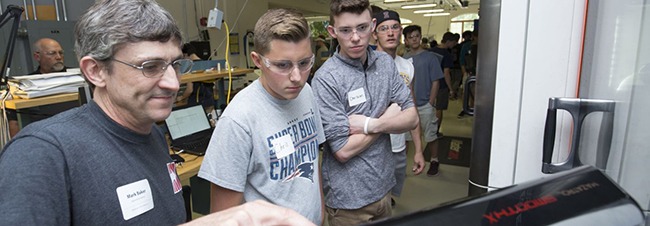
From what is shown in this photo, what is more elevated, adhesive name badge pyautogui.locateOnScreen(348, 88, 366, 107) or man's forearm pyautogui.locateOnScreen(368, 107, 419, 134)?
adhesive name badge pyautogui.locateOnScreen(348, 88, 366, 107)

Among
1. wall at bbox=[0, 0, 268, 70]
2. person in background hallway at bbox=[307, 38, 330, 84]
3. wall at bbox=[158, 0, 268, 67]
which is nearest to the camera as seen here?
wall at bbox=[0, 0, 268, 70]

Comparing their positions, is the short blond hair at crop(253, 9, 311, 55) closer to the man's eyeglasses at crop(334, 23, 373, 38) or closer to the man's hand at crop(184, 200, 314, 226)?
the man's eyeglasses at crop(334, 23, 373, 38)

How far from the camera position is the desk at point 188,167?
2.16m

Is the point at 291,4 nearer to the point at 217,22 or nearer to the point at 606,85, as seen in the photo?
the point at 217,22

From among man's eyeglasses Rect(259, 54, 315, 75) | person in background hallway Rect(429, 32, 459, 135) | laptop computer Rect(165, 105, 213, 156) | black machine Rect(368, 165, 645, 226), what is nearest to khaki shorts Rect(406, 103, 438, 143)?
person in background hallway Rect(429, 32, 459, 135)

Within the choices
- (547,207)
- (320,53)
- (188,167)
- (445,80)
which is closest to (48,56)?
(188,167)

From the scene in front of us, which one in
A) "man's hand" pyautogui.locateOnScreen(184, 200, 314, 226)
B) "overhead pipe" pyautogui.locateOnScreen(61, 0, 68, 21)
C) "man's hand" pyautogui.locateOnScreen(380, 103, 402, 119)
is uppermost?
"overhead pipe" pyautogui.locateOnScreen(61, 0, 68, 21)

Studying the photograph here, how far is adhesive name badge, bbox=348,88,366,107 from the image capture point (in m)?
1.57

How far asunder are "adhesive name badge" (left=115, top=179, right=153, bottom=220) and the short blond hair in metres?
0.57

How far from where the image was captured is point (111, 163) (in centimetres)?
83

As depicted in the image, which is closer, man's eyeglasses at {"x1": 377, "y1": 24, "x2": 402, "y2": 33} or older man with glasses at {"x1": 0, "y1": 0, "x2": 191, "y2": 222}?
older man with glasses at {"x1": 0, "y1": 0, "x2": 191, "y2": 222}

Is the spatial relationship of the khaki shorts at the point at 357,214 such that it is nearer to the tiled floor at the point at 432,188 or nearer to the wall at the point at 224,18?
the tiled floor at the point at 432,188

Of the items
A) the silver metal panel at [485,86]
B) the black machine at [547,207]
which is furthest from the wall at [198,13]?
the black machine at [547,207]

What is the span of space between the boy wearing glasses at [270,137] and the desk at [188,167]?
1026 mm
